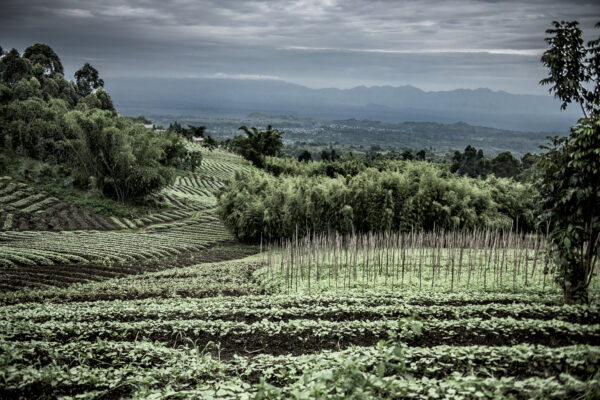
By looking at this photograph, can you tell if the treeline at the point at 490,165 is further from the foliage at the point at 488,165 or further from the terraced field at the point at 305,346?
the terraced field at the point at 305,346

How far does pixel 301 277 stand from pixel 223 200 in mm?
15071

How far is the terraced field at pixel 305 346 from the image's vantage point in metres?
3.97

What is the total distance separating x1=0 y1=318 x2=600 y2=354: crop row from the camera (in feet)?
20.0

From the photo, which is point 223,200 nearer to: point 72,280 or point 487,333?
point 72,280

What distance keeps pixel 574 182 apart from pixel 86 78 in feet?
307

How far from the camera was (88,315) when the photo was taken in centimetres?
841

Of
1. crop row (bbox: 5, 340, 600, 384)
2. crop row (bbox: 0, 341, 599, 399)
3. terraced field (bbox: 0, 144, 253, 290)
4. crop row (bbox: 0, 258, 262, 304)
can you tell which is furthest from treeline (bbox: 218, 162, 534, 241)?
crop row (bbox: 0, 341, 599, 399)

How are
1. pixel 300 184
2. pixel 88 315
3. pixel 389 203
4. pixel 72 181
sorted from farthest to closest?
pixel 72 181 → pixel 300 184 → pixel 389 203 → pixel 88 315

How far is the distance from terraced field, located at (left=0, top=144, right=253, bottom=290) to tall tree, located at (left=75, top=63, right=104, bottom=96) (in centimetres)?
5067

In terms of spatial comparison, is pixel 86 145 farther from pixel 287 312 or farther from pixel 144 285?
pixel 287 312

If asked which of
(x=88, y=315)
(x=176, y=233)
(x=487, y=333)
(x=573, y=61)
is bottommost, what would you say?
(x=176, y=233)

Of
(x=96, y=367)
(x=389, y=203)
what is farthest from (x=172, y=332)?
(x=389, y=203)

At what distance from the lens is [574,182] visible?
7.09m

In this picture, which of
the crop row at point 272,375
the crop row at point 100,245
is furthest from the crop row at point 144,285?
the crop row at point 272,375
